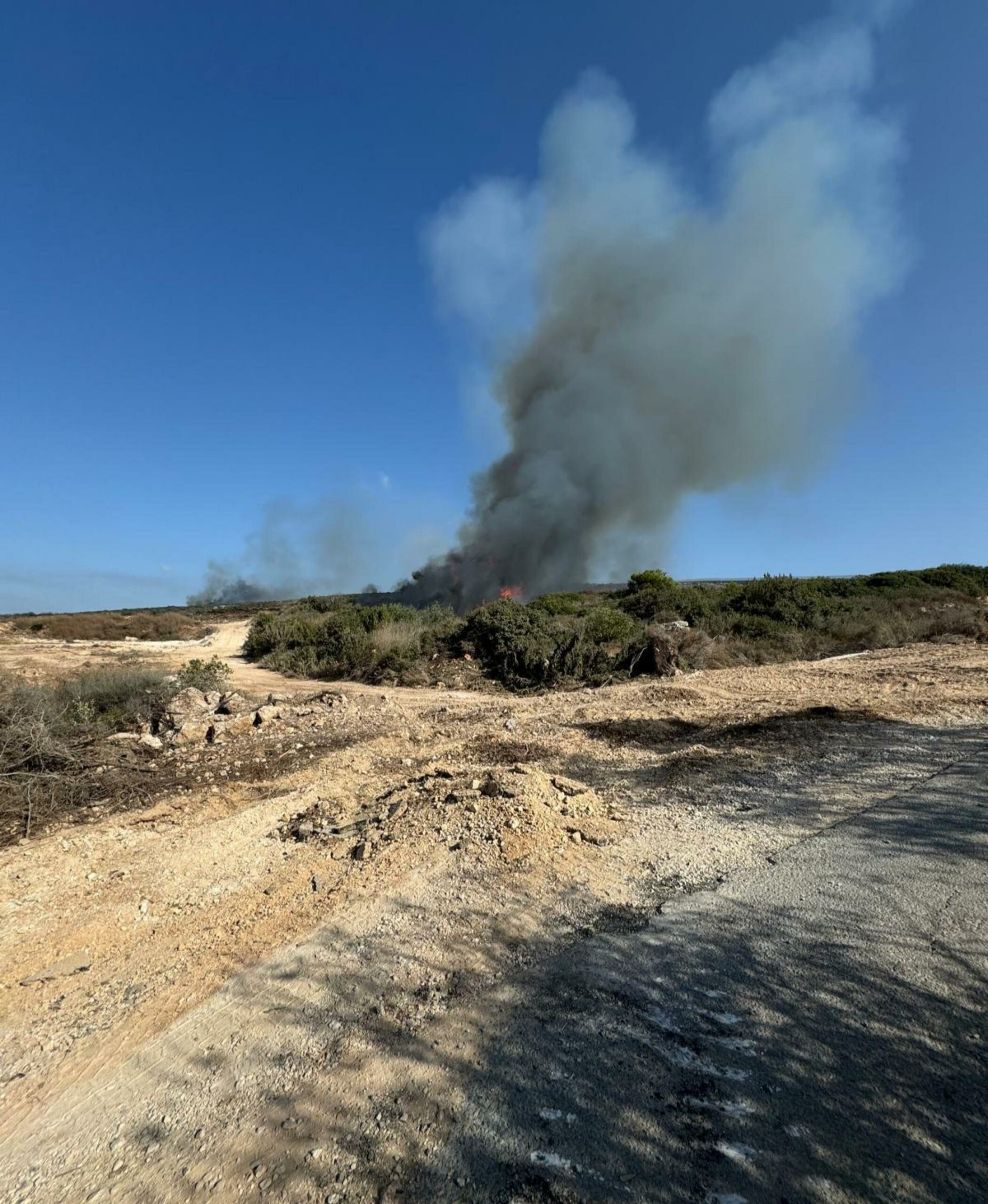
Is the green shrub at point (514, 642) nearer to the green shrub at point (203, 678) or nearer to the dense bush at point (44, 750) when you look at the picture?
the green shrub at point (203, 678)

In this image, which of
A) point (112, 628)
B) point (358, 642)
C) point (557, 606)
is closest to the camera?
point (358, 642)

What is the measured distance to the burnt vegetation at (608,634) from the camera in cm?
1332

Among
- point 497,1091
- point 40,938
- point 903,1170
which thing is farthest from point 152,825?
point 903,1170

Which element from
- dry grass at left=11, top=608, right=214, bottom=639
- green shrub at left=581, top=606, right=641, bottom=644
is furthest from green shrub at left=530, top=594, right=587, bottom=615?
dry grass at left=11, top=608, right=214, bottom=639

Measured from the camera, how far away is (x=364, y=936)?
3451mm

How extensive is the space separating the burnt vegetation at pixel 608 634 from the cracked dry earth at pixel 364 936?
5587mm

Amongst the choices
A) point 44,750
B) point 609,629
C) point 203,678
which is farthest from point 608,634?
point 44,750

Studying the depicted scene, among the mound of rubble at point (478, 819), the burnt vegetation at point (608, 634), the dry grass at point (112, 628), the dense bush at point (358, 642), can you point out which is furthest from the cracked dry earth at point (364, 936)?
the dry grass at point (112, 628)

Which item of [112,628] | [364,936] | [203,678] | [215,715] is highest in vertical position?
[112,628]

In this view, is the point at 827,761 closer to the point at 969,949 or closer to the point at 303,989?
the point at 969,949

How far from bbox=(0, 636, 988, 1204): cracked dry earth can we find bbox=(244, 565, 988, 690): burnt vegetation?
220 inches

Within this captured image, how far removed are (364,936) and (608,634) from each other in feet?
37.6

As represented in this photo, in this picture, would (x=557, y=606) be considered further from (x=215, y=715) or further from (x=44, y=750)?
(x=44, y=750)

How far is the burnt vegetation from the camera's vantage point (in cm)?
1332
